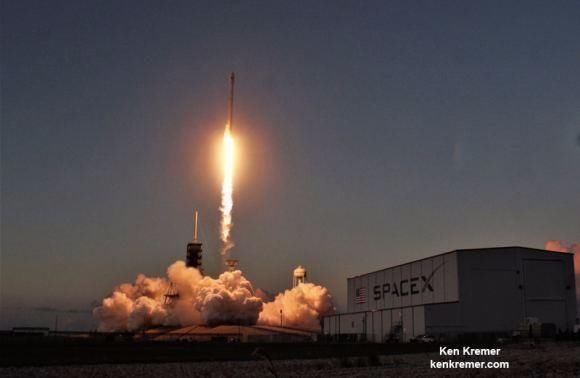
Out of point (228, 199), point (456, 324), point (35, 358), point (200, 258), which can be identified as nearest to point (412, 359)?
point (35, 358)

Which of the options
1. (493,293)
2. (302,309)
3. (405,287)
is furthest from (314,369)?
(302,309)

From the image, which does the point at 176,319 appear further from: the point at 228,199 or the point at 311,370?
the point at 311,370

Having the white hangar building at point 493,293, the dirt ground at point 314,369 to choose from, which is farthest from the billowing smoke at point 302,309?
the dirt ground at point 314,369

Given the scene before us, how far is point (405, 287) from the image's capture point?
105125 millimetres

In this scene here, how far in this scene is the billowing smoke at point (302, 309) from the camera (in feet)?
475

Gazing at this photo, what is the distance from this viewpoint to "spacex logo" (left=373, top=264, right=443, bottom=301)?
9712cm

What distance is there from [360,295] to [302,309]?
22.8 m

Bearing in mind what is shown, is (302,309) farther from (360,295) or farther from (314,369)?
(314,369)

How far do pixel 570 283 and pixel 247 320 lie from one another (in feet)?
235

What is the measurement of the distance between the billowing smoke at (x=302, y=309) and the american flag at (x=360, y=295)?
1783cm

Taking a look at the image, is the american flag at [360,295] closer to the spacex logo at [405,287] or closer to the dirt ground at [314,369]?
the spacex logo at [405,287]

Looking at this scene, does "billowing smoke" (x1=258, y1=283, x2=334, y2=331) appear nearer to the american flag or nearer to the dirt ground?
the american flag

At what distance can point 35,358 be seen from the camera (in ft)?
186

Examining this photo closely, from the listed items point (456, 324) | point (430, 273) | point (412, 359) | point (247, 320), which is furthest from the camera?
point (247, 320)
